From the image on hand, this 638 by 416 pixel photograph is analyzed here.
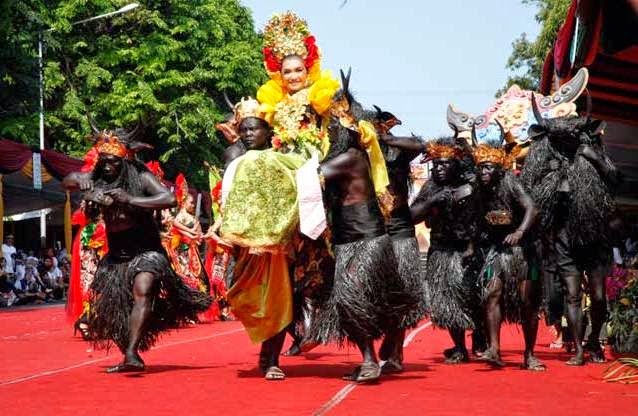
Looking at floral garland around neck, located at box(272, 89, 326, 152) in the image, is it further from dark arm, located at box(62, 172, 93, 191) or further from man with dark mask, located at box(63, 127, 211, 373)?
dark arm, located at box(62, 172, 93, 191)

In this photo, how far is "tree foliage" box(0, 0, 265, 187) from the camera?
4150 cm

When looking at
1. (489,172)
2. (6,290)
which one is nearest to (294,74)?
(489,172)

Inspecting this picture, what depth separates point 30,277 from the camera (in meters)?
29.3

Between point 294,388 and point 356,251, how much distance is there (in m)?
1.13

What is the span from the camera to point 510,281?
32.8 feet

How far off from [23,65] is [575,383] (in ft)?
76.6

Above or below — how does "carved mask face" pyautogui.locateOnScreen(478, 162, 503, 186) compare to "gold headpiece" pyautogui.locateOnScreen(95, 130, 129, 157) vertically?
below

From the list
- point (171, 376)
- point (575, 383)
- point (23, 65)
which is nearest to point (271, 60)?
point (171, 376)

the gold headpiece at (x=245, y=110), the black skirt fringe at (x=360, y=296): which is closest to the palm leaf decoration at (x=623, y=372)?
the black skirt fringe at (x=360, y=296)

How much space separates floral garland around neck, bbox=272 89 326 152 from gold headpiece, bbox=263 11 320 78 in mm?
688

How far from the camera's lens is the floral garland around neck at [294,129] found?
32.1 ft

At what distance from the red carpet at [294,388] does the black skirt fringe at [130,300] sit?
346 millimetres

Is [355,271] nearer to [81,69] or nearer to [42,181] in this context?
[42,181]

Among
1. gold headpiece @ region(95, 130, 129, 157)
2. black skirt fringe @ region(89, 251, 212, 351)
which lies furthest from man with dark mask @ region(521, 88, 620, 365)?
gold headpiece @ region(95, 130, 129, 157)
